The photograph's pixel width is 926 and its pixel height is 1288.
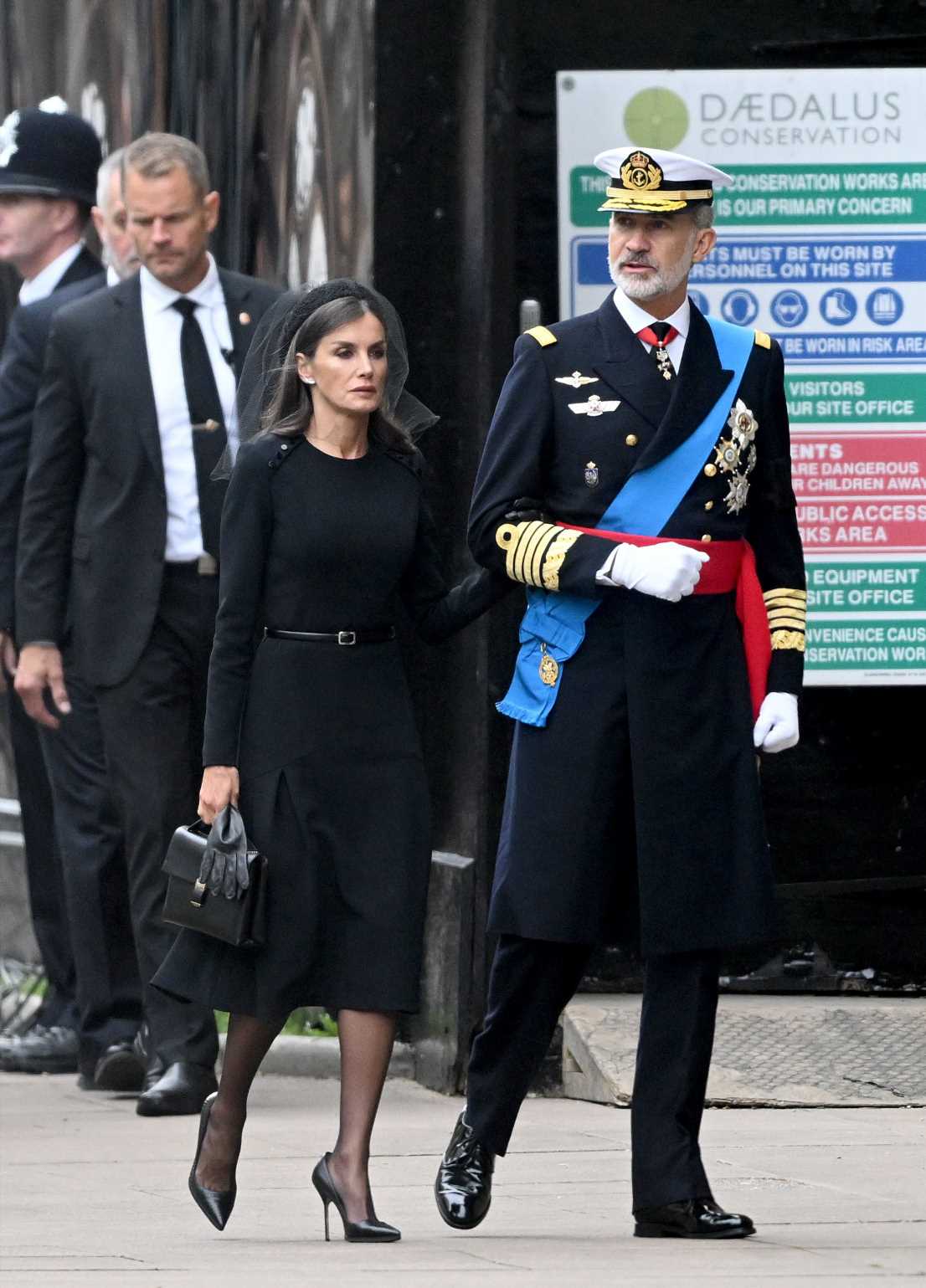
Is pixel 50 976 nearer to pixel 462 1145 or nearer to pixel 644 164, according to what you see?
pixel 462 1145

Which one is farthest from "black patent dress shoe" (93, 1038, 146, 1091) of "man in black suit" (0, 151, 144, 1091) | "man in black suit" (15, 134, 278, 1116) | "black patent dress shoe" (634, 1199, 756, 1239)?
"black patent dress shoe" (634, 1199, 756, 1239)

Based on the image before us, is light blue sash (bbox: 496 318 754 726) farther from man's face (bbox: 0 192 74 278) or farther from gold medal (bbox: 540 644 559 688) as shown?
man's face (bbox: 0 192 74 278)

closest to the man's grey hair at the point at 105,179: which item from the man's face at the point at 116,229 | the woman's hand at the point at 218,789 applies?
the man's face at the point at 116,229

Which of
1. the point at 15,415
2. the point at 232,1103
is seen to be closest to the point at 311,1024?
the point at 15,415

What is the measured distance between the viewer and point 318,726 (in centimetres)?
608

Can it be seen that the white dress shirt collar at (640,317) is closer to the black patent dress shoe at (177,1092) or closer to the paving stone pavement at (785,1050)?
the paving stone pavement at (785,1050)

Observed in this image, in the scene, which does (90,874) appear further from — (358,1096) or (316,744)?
(358,1096)

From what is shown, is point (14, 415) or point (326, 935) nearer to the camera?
point (326, 935)

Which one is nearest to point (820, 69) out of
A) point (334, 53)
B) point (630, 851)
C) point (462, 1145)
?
point (334, 53)

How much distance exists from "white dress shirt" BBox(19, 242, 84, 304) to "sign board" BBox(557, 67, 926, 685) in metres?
1.88

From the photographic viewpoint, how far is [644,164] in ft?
19.4

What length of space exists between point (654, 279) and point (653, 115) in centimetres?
201

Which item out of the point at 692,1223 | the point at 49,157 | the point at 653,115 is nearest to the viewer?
the point at 692,1223

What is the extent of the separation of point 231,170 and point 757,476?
363 centimetres
